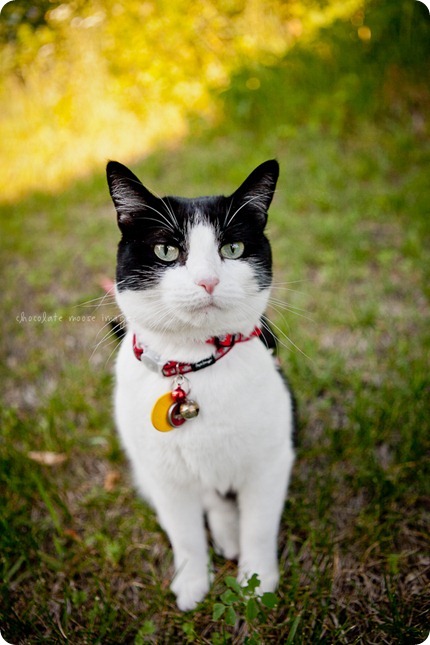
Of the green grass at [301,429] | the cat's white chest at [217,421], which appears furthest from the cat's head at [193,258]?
the green grass at [301,429]

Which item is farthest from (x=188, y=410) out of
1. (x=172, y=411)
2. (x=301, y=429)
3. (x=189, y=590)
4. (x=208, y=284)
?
(x=301, y=429)

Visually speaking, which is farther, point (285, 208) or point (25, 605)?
point (285, 208)

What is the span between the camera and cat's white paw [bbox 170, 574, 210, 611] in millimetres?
1127

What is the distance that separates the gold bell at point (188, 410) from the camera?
971 mm

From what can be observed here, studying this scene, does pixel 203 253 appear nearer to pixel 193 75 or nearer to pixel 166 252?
pixel 166 252

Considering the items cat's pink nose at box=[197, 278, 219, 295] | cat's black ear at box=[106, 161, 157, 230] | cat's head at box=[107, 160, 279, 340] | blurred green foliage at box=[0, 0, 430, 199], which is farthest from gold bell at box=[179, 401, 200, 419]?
blurred green foliage at box=[0, 0, 430, 199]

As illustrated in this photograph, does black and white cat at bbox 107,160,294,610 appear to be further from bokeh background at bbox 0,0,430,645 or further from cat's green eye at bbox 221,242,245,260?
bokeh background at bbox 0,0,430,645

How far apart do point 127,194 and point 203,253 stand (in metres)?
0.23

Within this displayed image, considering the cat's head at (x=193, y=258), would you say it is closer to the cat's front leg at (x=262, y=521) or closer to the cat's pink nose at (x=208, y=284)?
the cat's pink nose at (x=208, y=284)

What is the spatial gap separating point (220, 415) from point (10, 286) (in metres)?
2.00

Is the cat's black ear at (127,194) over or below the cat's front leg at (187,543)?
over

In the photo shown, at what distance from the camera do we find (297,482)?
1411mm

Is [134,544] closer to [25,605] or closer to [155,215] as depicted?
[25,605]

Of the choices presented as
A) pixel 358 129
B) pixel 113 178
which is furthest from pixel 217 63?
pixel 113 178
